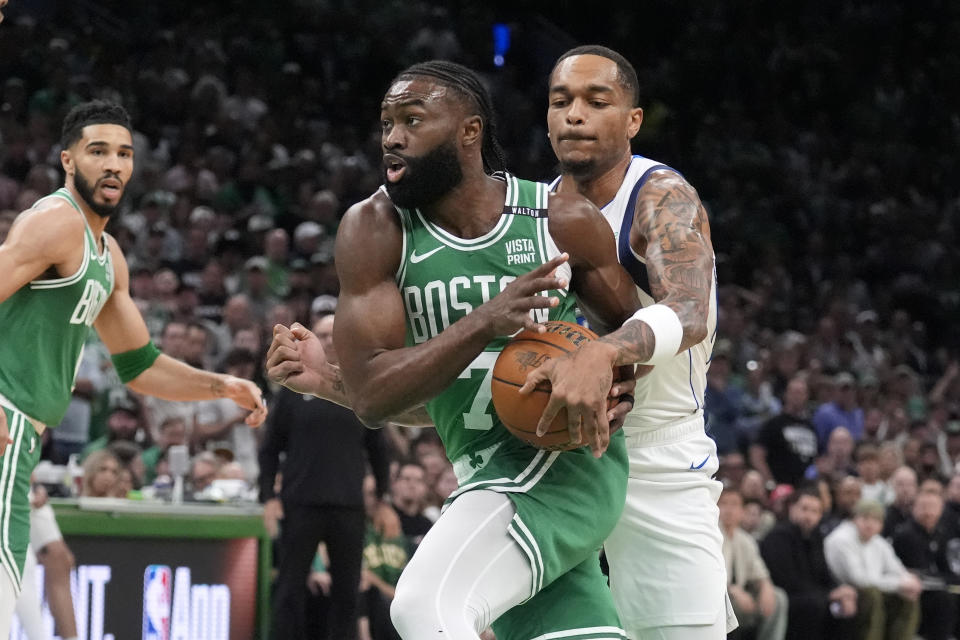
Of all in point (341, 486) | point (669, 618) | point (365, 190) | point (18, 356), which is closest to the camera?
point (669, 618)

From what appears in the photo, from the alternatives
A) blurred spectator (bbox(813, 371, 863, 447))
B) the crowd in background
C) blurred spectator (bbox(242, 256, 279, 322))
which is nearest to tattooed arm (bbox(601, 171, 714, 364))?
the crowd in background

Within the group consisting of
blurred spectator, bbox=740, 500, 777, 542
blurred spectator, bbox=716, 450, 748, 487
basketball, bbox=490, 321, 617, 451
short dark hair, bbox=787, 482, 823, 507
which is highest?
basketball, bbox=490, 321, 617, 451

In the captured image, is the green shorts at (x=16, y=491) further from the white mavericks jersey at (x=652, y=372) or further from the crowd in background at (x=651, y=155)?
the crowd in background at (x=651, y=155)

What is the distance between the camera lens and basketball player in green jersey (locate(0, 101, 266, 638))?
4.63 meters

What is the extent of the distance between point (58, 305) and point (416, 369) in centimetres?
201

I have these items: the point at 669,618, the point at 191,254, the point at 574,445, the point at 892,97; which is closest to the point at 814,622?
the point at 191,254

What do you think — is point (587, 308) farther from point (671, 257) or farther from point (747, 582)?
point (747, 582)

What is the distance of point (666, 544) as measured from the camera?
4.21 m

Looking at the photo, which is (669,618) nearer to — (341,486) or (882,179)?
(341,486)

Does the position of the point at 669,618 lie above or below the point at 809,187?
below

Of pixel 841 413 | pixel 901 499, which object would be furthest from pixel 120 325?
pixel 841 413

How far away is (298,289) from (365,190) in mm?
2769

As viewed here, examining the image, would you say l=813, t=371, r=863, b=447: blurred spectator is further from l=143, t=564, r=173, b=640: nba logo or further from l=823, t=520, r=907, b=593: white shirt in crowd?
l=143, t=564, r=173, b=640: nba logo

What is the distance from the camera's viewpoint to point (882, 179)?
18.4 m
